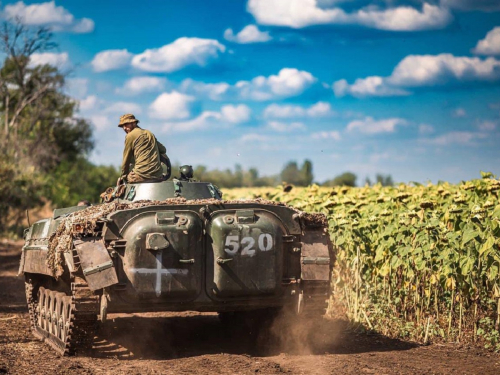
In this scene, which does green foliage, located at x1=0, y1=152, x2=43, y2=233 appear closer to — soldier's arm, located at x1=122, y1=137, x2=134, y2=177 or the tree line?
the tree line

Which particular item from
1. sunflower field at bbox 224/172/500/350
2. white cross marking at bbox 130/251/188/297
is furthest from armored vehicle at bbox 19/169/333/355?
sunflower field at bbox 224/172/500/350

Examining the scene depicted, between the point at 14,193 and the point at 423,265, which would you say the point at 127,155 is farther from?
the point at 14,193

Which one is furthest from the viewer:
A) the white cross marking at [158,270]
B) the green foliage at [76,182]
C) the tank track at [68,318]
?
the green foliage at [76,182]

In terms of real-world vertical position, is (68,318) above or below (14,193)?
below

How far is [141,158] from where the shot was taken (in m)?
10.5

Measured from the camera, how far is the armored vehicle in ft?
27.7

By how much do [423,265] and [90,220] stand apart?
14.1ft

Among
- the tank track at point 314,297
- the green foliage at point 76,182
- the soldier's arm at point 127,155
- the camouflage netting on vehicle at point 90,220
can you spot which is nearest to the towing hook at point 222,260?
the camouflage netting on vehicle at point 90,220

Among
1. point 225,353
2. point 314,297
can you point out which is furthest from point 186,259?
point 314,297

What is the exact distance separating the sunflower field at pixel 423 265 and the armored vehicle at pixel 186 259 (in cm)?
173

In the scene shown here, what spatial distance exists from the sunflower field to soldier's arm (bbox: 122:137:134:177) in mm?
3241

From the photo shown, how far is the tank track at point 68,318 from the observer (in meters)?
8.58

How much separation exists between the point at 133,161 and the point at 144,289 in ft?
9.26

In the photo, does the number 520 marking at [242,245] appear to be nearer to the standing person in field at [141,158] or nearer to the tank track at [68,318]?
the tank track at [68,318]
